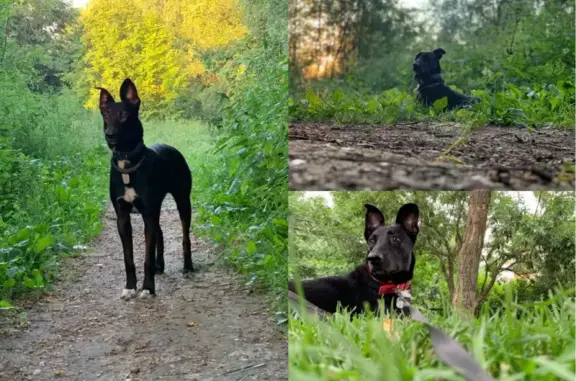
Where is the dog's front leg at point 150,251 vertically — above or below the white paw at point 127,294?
above

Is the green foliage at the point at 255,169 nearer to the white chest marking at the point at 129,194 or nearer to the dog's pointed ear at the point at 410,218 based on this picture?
the white chest marking at the point at 129,194

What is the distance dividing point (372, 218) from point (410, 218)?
0.06 metres

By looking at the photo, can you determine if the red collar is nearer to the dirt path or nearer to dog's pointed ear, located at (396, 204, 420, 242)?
dog's pointed ear, located at (396, 204, 420, 242)

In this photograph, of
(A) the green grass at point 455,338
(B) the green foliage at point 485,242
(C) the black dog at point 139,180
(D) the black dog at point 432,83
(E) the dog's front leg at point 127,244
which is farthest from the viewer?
(E) the dog's front leg at point 127,244

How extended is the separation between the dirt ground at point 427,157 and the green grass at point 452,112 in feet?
0.07

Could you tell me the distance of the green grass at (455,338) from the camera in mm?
722

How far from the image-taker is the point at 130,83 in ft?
7.82

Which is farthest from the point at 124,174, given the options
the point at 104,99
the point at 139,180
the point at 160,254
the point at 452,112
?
the point at 452,112

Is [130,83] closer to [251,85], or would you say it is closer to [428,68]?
[251,85]

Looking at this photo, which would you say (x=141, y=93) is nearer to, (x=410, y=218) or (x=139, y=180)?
(x=139, y=180)

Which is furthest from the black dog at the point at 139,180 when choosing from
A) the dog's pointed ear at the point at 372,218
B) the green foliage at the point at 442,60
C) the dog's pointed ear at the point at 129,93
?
the dog's pointed ear at the point at 372,218

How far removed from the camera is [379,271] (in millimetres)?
1011

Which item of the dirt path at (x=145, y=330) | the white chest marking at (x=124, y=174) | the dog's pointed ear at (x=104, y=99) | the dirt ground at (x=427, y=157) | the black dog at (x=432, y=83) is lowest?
the dirt path at (x=145, y=330)

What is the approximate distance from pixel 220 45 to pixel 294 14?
1.37 metres
